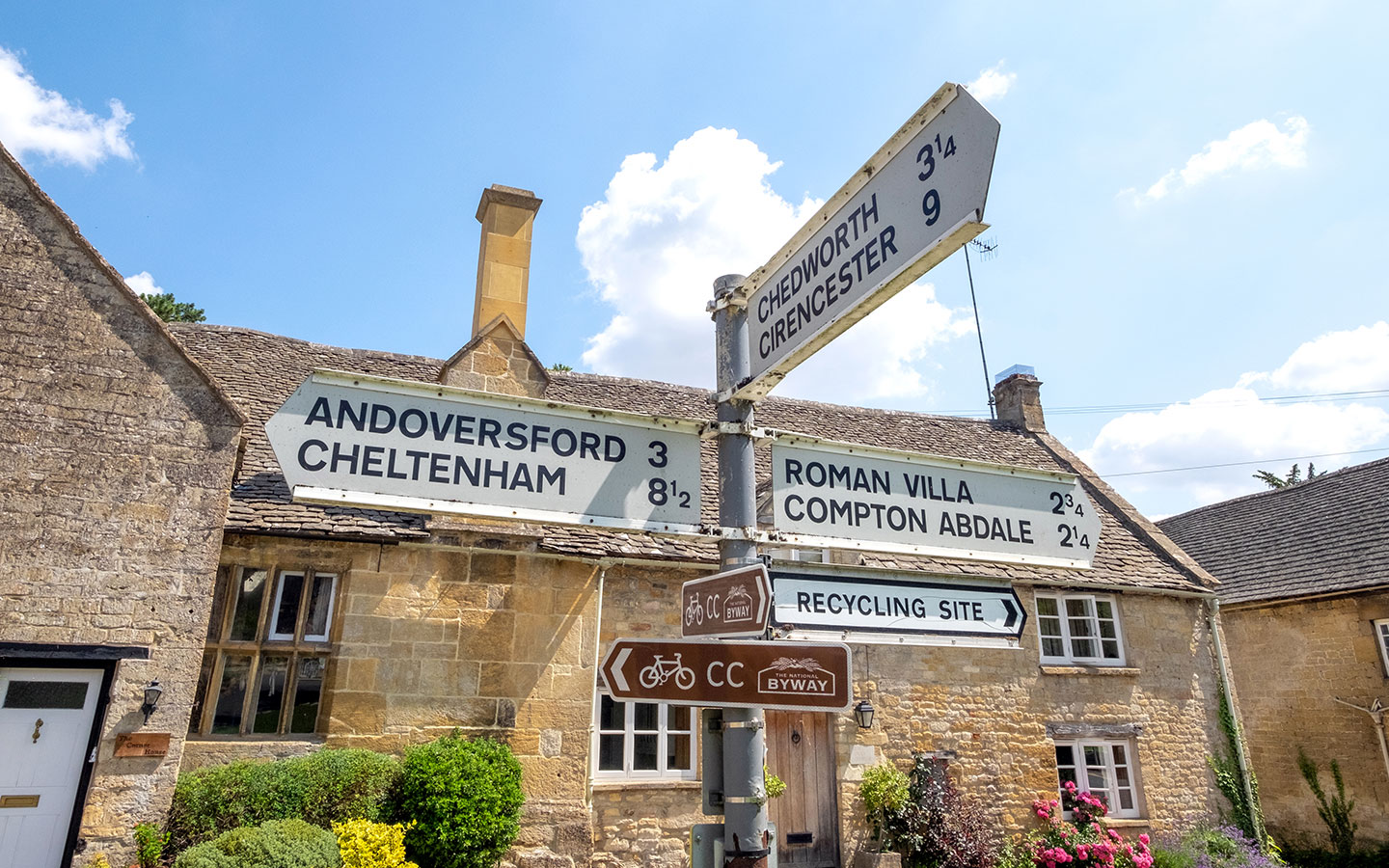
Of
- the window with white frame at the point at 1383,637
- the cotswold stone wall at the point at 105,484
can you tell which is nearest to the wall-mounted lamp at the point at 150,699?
the cotswold stone wall at the point at 105,484

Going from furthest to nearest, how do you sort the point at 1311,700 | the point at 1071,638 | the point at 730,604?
the point at 1311,700 < the point at 1071,638 < the point at 730,604

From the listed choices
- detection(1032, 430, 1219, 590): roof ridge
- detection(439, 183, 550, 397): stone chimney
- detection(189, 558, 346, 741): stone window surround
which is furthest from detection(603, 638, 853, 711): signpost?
detection(1032, 430, 1219, 590): roof ridge

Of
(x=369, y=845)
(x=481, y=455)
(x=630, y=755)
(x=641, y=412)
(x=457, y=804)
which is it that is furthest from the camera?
(x=630, y=755)

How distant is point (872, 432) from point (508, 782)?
31.3 feet

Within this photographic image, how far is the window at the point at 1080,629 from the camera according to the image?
39.9 ft

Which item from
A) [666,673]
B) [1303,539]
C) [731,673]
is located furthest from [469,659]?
[1303,539]

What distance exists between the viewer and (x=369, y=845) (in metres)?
6.98

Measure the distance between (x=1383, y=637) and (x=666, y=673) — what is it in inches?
633

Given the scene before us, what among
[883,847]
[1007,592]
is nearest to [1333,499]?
→ [883,847]

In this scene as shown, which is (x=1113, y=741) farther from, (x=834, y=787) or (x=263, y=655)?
(x=263, y=655)

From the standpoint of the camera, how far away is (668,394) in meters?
14.3

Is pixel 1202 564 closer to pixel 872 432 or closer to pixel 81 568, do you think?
pixel 872 432

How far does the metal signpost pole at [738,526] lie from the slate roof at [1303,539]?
15316 millimetres

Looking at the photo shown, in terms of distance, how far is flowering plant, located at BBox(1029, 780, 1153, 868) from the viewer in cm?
1038
